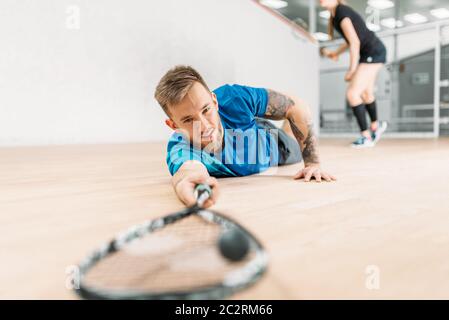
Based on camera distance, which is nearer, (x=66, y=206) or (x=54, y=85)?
(x=66, y=206)

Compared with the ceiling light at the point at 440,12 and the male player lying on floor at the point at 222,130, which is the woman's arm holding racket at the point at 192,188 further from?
Answer: the ceiling light at the point at 440,12

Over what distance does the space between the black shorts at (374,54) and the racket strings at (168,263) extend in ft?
9.12

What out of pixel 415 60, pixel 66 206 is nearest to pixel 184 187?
pixel 66 206

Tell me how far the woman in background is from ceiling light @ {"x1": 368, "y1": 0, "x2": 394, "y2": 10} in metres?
5.27

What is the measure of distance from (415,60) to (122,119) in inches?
156

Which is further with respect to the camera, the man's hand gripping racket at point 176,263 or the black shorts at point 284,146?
the black shorts at point 284,146

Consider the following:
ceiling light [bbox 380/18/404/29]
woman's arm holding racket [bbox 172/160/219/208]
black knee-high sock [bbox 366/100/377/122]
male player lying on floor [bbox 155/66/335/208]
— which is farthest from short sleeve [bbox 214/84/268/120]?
ceiling light [bbox 380/18/404/29]

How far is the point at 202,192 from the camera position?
70 cm

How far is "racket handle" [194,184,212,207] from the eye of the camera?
67cm

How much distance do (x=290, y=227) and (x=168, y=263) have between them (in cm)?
24

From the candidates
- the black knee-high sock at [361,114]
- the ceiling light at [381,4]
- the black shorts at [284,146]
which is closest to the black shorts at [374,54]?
the black knee-high sock at [361,114]

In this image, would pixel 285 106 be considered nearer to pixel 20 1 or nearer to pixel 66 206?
pixel 66 206

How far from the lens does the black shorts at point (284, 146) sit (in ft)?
4.77
